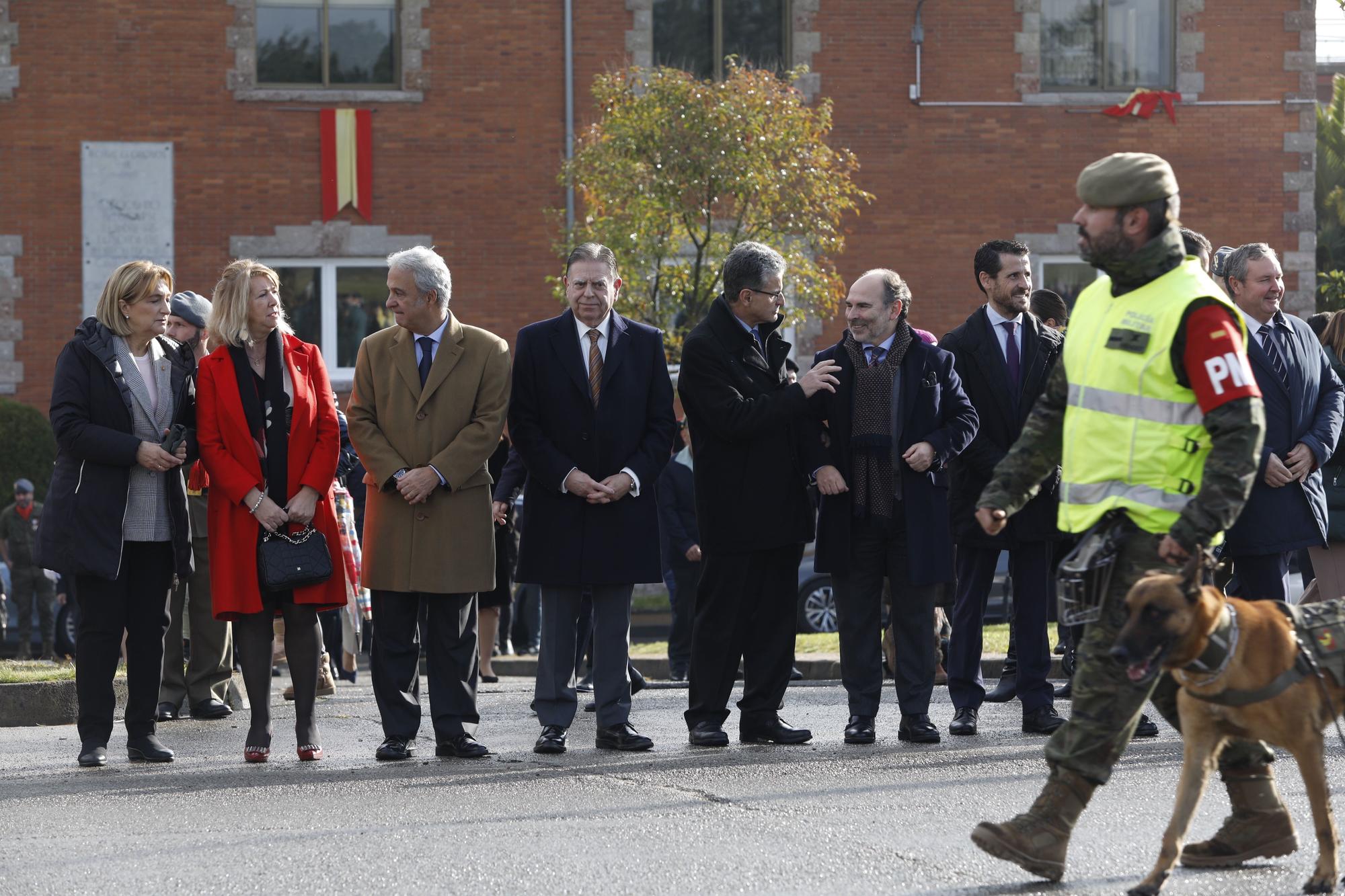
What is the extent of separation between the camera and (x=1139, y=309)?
16.4ft

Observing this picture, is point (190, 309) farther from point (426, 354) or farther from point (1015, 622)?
point (1015, 622)

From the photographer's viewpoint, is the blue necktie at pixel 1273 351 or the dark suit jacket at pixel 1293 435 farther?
the blue necktie at pixel 1273 351

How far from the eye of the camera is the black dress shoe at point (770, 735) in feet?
26.8

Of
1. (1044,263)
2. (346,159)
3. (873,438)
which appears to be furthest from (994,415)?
(1044,263)

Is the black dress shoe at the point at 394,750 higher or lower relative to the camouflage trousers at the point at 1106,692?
lower

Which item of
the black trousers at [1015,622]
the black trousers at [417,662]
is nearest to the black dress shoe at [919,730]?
the black trousers at [1015,622]

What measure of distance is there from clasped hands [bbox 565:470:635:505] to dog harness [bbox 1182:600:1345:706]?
356cm

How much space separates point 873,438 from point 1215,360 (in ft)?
11.1

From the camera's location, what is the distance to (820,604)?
57.1 ft

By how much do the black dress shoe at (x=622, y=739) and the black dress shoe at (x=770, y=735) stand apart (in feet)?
1.46

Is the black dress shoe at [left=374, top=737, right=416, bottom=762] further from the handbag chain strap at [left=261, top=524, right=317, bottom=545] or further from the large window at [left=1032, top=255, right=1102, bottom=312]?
the large window at [left=1032, top=255, right=1102, bottom=312]

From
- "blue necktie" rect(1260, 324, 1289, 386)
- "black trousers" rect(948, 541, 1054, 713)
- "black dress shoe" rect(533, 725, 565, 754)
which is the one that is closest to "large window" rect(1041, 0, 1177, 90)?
"black trousers" rect(948, 541, 1054, 713)

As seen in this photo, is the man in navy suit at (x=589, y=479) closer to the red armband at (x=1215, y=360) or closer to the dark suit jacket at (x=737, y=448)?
the dark suit jacket at (x=737, y=448)

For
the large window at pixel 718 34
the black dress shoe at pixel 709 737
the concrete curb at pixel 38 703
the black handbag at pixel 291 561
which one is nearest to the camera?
the black handbag at pixel 291 561
